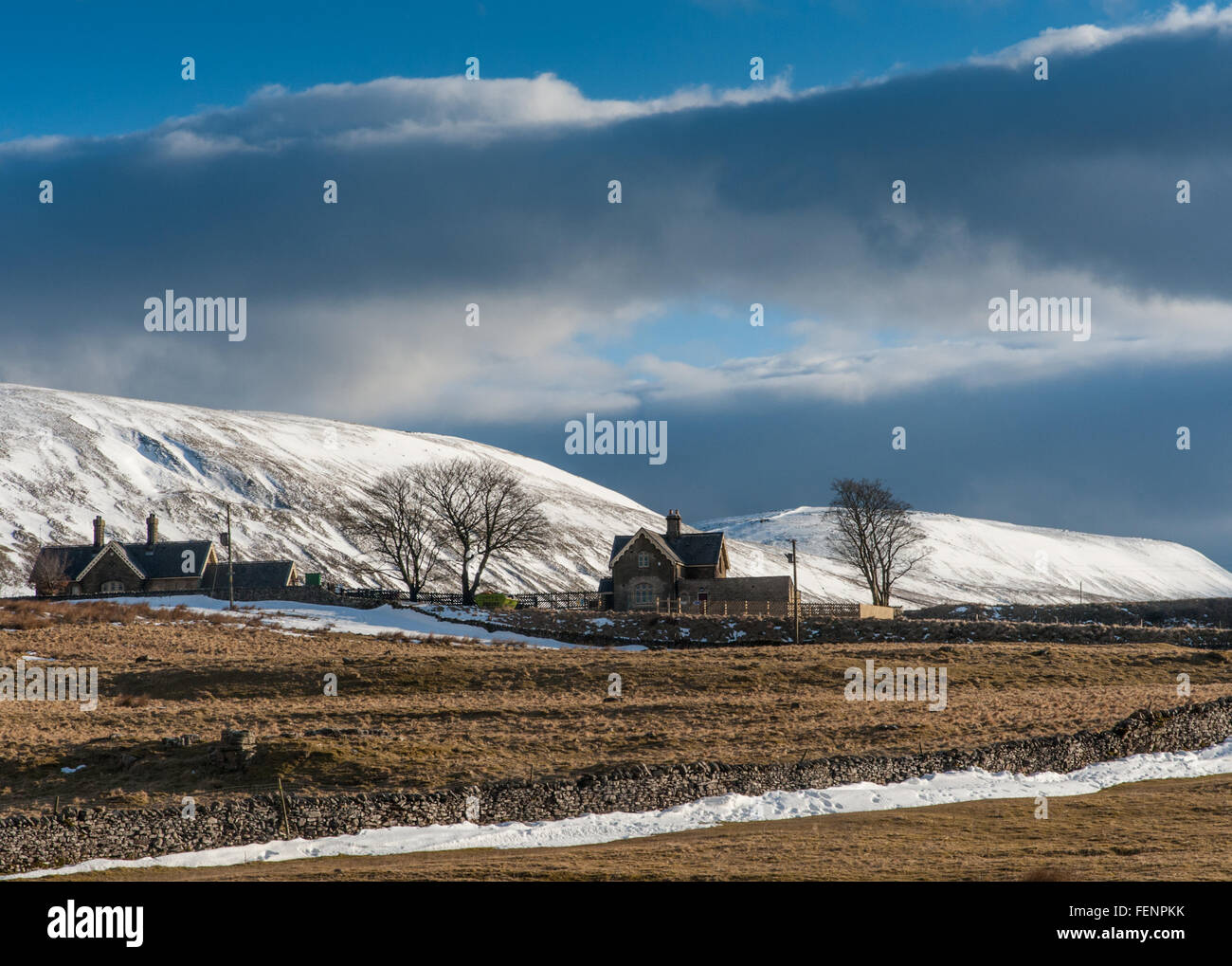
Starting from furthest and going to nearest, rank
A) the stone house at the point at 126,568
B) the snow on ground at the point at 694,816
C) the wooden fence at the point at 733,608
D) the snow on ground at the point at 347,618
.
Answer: the stone house at the point at 126,568
the wooden fence at the point at 733,608
the snow on ground at the point at 347,618
the snow on ground at the point at 694,816

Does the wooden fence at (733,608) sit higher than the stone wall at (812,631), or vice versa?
the wooden fence at (733,608)

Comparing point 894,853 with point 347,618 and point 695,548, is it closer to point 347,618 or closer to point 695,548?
point 347,618

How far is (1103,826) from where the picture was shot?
77.0 feet

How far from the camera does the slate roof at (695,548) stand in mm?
98500

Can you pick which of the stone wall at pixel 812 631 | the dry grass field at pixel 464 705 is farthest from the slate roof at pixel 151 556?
the stone wall at pixel 812 631

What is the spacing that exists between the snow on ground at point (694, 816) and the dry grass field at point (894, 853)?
101 cm

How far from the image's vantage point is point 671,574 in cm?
9731

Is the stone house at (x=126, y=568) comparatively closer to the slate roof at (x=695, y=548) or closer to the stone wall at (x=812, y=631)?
the slate roof at (x=695, y=548)

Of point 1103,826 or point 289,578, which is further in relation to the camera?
point 289,578

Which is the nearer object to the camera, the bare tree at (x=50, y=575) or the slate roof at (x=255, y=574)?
the bare tree at (x=50, y=575)

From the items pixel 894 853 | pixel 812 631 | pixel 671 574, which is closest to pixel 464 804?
pixel 894 853
